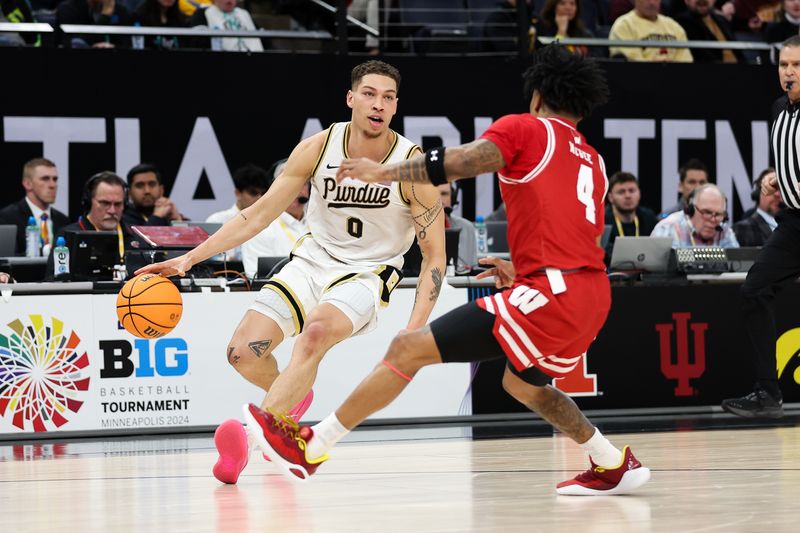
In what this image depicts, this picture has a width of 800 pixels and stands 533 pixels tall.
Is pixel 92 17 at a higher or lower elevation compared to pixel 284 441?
higher

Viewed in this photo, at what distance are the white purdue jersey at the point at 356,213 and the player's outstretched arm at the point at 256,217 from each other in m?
0.07

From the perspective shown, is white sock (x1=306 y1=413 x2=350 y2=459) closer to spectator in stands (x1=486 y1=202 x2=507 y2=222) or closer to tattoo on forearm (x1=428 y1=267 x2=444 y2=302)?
tattoo on forearm (x1=428 y1=267 x2=444 y2=302)

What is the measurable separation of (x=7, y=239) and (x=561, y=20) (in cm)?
653

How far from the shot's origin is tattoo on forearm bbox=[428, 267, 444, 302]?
6810 mm

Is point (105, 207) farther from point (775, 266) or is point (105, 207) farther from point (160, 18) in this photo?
point (775, 266)

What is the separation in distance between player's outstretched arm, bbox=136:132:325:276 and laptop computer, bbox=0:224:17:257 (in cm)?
468

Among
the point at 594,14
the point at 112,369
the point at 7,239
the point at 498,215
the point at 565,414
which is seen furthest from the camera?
the point at 594,14

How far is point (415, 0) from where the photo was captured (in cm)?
1511

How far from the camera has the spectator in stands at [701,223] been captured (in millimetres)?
11828

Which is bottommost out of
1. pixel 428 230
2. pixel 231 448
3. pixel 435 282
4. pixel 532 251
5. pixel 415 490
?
pixel 415 490

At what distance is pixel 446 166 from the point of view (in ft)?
17.4

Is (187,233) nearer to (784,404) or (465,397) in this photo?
(465,397)

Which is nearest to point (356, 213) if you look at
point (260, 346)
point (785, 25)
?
point (260, 346)

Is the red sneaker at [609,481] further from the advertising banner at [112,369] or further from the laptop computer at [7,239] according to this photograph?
the laptop computer at [7,239]
